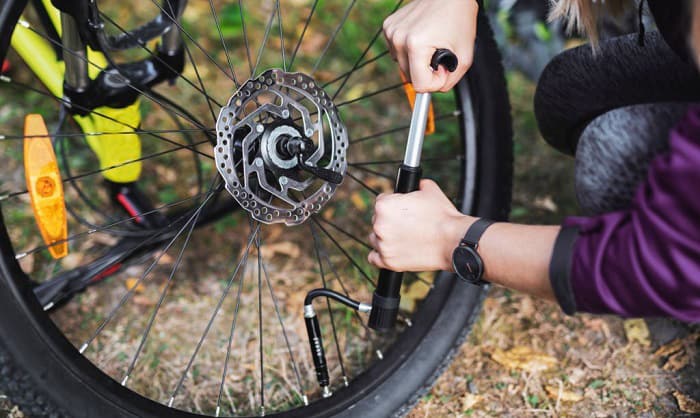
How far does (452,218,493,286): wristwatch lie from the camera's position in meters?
0.94

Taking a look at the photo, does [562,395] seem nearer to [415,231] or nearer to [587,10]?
[415,231]

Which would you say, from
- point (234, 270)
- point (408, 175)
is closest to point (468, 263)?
point (408, 175)

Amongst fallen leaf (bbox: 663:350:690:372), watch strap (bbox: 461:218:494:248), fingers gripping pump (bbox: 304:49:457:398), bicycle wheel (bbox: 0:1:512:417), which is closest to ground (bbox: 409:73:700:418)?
fallen leaf (bbox: 663:350:690:372)

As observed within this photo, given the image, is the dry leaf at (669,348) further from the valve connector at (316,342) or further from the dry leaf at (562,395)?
the valve connector at (316,342)

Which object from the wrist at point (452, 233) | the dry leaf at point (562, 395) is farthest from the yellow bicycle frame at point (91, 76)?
the dry leaf at point (562, 395)

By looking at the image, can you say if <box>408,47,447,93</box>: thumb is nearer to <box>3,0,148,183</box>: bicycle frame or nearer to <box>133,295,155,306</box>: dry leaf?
<box>3,0,148,183</box>: bicycle frame

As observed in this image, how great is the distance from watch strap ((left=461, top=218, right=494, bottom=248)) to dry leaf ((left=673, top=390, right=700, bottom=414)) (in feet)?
2.09

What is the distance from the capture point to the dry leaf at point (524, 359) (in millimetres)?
1413

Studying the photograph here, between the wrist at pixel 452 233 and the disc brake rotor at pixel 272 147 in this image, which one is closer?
the wrist at pixel 452 233

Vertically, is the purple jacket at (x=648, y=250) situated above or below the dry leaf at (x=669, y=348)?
below

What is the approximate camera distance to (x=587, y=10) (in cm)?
109

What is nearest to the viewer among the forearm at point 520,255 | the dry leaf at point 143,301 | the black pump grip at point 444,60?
the forearm at point 520,255

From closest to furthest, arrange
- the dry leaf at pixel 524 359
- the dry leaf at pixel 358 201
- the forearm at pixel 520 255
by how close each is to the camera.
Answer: the forearm at pixel 520 255 < the dry leaf at pixel 524 359 < the dry leaf at pixel 358 201

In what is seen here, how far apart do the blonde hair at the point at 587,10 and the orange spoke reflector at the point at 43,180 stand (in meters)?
0.80
